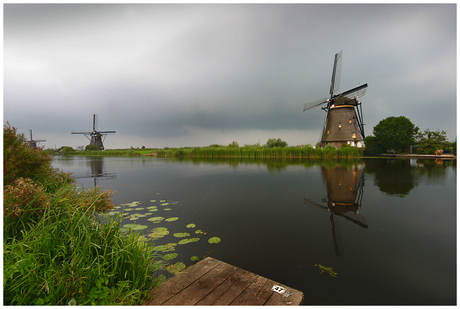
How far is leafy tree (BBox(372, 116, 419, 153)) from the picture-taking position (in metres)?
25.2

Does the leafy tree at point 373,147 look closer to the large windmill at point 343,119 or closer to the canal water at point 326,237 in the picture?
the large windmill at point 343,119

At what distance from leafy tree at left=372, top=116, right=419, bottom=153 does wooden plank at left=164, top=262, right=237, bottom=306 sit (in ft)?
103

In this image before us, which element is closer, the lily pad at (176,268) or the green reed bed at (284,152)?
the lily pad at (176,268)

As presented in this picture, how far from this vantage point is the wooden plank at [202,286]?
169 centimetres

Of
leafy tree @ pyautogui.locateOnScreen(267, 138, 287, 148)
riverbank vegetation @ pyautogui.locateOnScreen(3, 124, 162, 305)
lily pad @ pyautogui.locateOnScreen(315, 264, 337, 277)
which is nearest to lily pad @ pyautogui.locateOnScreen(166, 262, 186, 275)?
riverbank vegetation @ pyautogui.locateOnScreen(3, 124, 162, 305)

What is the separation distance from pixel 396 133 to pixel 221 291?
31766mm

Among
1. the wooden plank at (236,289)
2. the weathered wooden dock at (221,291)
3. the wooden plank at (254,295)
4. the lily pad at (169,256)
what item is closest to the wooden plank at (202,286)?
the weathered wooden dock at (221,291)

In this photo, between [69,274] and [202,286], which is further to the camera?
[202,286]

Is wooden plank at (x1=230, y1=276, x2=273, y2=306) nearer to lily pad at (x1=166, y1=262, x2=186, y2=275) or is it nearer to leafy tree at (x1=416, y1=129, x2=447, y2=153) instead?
lily pad at (x1=166, y1=262, x2=186, y2=275)

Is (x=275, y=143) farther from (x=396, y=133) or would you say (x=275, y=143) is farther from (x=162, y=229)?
(x=162, y=229)

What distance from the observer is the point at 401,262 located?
8.16 feet

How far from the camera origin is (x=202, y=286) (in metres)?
1.87

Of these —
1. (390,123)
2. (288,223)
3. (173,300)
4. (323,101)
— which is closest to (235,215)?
(288,223)

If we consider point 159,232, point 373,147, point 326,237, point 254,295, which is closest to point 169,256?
point 159,232
